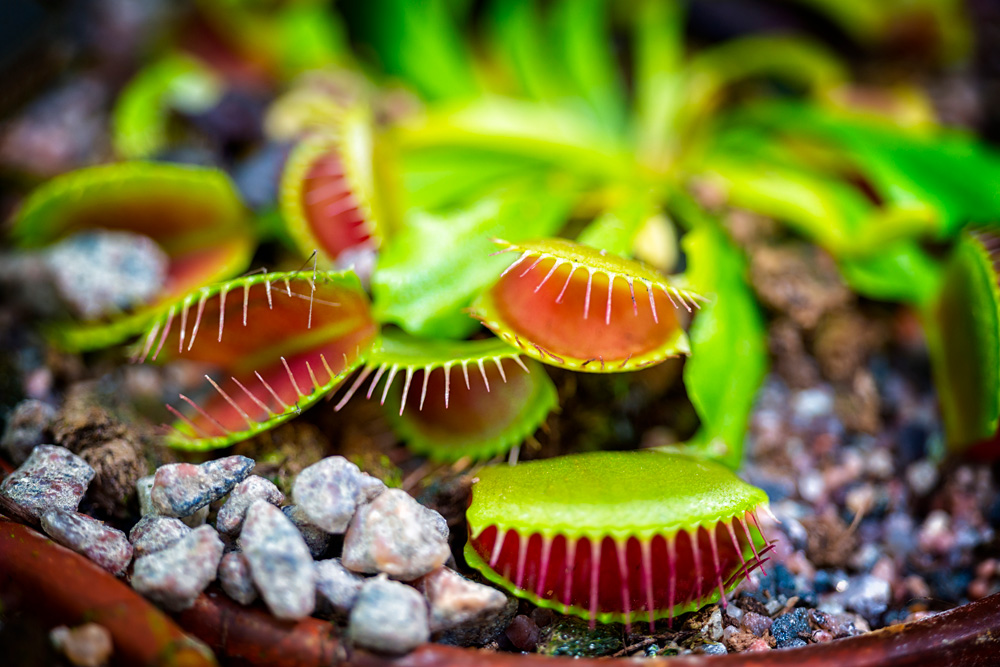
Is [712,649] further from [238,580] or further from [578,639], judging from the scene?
[238,580]

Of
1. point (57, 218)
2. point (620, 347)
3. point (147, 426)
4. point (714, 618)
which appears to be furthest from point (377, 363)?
point (57, 218)

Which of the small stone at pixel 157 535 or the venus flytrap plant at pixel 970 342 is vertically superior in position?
the venus flytrap plant at pixel 970 342

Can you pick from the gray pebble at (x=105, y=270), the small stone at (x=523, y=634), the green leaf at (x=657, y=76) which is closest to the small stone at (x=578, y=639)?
the small stone at (x=523, y=634)

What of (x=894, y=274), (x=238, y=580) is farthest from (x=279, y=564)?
(x=894, y=274)

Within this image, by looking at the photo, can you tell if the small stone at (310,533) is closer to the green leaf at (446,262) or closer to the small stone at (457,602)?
the small stone at (457,602)

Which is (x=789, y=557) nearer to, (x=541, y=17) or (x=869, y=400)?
(x=869, y=400)

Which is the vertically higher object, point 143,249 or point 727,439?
point 143,249
